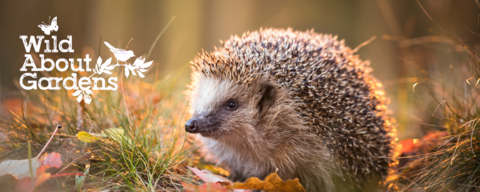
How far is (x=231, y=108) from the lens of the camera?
2613 mm

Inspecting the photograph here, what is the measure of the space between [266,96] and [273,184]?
0.77 meters

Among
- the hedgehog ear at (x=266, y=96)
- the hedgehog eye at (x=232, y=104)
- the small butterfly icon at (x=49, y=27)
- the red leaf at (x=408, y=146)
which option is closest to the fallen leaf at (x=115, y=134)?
the hedgehog eye at (x=232, y=104)

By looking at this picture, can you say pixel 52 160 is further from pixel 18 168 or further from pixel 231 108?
pixel 231 108

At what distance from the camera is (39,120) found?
2.71 m

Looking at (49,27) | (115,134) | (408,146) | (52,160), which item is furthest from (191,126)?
(408,146)

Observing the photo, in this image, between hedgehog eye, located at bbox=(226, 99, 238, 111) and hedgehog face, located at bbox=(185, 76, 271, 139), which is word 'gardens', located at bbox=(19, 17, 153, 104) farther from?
hedgehog eye, located at bbox=(226, 99, 238, 111)

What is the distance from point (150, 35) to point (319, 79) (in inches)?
258

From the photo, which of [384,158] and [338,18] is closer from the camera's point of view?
[384,158]

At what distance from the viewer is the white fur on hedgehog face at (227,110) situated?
8.33 ft

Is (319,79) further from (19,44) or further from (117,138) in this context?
(19,44)

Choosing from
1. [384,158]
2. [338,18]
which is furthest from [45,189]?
[338,18]

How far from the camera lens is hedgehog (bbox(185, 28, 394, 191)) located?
7.83ft

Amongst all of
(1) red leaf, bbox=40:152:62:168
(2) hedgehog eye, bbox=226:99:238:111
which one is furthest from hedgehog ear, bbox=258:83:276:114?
(1) red leaf, bbox=40:152:62:168

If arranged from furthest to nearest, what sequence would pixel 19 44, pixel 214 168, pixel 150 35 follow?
pixel 150 35
pixel 19 44
pixel 214 168
